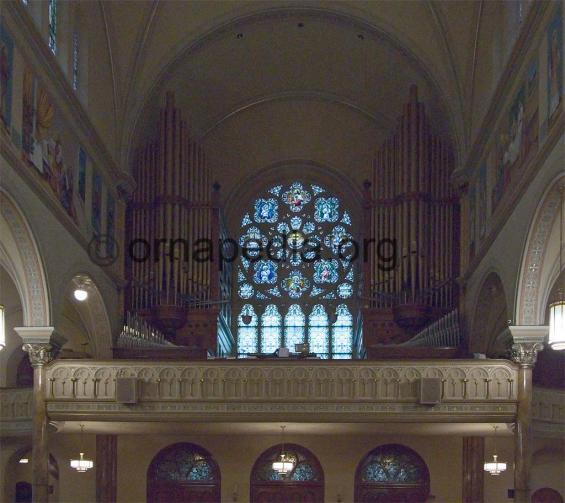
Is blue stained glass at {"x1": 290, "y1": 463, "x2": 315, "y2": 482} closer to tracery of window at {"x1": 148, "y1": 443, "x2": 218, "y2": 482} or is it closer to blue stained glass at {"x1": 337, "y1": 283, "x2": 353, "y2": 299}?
tracery of window at {"x1": 148, "y1": 443, "x2": 218, "y2": 482}

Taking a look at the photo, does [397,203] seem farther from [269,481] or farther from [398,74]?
[269,481]

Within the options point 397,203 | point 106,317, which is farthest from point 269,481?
point 397,203

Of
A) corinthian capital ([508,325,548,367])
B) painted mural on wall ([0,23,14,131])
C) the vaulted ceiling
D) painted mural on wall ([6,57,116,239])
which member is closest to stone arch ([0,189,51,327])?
painted mural on wall ([6,57,116,239])

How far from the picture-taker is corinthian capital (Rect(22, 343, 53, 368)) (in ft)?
78.8

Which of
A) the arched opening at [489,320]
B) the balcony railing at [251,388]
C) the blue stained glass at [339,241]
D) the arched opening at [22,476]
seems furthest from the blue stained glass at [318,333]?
the balcony railing at [251,388]

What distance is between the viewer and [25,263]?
23047 millimetres

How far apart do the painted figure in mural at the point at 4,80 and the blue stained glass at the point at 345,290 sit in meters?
16.8

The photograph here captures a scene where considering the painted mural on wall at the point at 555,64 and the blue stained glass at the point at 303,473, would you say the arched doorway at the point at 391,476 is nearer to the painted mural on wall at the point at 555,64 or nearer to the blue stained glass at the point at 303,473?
the blue stained glass at the point at 303,473

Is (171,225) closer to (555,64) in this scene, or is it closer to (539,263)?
(539,263)

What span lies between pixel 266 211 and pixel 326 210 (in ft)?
6.07

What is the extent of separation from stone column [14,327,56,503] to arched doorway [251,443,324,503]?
706 cm

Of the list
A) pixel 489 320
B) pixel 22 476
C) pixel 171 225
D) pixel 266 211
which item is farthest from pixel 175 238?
pixel 489 320

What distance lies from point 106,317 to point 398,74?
10386 mm

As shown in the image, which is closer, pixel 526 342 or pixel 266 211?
pixel 526 342
